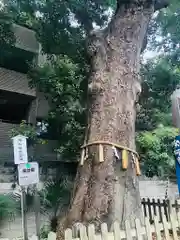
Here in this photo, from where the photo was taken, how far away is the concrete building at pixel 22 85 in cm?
959

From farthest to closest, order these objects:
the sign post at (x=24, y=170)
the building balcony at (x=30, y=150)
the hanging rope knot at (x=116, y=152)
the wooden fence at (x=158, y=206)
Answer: the building balcony at (x=30, y=150), the wooden fence at (x=158, y=206), the sign post at (x=24, y=170), the hanging rope knot at (x=116, y=152)

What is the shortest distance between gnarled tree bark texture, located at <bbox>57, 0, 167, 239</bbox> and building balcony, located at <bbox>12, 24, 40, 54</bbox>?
15.3 ft

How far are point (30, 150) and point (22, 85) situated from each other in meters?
2.79

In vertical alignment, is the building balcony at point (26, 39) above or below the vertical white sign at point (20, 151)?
above

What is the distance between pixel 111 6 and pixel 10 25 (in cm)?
312

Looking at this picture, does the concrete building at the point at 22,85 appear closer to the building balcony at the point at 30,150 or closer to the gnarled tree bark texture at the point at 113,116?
the building balcony at the point at 30,150

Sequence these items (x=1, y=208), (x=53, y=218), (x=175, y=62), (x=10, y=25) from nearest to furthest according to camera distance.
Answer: (x=1, y=208)
(x=53, y=218)
(x=10, y=25)
(x=175, y=62)

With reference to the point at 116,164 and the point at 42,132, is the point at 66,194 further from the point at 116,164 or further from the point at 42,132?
the point at 42,132

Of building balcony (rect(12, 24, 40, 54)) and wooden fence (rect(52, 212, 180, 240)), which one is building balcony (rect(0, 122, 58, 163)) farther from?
wooden fence (rect(52, 212, 180, 240))

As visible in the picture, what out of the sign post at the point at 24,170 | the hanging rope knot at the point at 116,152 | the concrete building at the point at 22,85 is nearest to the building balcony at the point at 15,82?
the concrete building at the point at 22,85

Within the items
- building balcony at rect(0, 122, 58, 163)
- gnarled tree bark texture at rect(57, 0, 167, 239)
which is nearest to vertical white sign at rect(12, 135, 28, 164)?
gnarled tree bark texture at rect(57, 0, 167, 239)

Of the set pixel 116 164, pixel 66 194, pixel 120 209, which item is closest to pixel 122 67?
pixel 116 164

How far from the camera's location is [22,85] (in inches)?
413

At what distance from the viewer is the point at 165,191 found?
10734 mm
